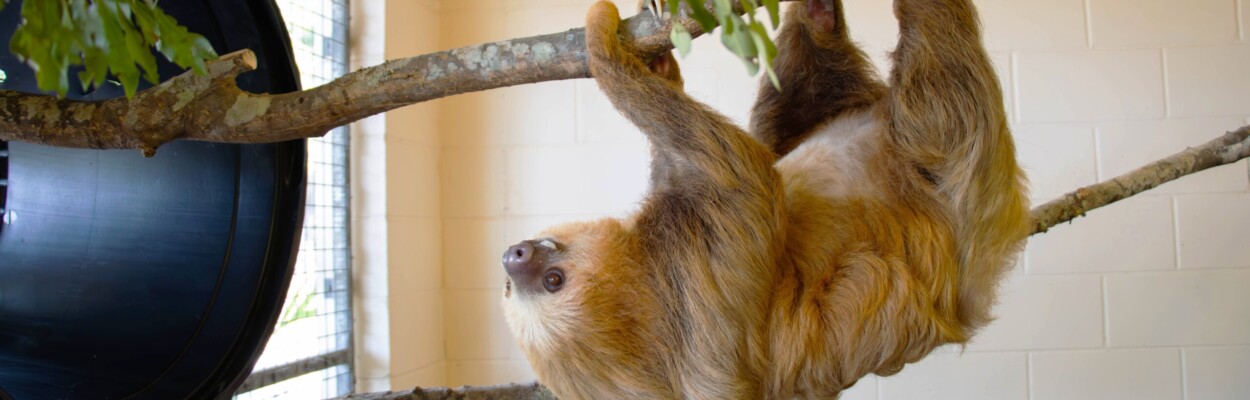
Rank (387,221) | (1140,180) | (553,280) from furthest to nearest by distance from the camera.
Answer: (387,221) → (1140,180) → (553,280)

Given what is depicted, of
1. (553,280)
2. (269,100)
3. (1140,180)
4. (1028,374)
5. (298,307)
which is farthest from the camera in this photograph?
(1028,374)

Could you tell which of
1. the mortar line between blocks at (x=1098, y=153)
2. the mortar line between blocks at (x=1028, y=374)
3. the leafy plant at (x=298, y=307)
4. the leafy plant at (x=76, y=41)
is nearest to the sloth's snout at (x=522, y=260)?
the leafy plant at (x=76, y=41)

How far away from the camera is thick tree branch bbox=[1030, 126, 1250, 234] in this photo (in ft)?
11.9

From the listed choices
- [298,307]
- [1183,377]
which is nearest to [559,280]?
[298,307]

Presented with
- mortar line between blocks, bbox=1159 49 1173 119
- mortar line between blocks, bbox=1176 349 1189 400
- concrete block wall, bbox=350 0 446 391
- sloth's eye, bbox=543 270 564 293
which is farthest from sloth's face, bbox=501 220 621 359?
mortar line between blocks, bbox=1176 349 1189 400

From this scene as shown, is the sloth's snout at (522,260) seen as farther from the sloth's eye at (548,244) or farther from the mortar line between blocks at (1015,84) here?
the mortar line between blocks at (1015,84)

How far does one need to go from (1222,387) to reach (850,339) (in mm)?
3876

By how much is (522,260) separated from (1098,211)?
13.1 feet

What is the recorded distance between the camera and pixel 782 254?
279 cm

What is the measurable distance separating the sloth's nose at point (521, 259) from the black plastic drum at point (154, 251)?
732mm

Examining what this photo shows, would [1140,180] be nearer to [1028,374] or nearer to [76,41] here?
[1028,374]

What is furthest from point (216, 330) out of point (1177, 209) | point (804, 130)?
point (1177, 209)

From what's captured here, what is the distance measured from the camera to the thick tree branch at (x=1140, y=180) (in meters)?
3.63

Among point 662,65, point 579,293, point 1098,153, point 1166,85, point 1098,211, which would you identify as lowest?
point 579,293
